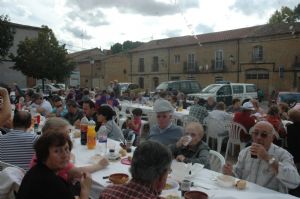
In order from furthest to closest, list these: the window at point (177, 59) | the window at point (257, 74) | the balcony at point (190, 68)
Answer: the window at point (177, 59)
the balcony at point (190, 68)
the window at point (257, 74)

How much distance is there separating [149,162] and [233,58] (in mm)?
→ 29771

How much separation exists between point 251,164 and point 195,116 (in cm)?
466

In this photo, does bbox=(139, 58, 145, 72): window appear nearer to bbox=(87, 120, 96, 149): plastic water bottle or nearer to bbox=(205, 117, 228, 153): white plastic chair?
bbox=(205, 117, 228, 153): white plastic chair

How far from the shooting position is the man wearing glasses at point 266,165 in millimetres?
2799

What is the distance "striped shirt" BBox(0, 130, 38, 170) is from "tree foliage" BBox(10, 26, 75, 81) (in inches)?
903

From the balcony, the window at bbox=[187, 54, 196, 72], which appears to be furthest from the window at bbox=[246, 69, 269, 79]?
the window at bbox=[187, 54, 196, 72]

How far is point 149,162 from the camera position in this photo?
178 cm

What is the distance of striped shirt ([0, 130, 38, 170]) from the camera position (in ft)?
10.3

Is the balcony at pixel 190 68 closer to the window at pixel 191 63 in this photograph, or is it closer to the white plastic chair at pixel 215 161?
the window at pixel 191 63

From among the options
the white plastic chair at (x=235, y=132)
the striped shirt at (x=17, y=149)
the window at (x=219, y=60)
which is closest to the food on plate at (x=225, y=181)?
the striped shirt at (x=17, y=149)

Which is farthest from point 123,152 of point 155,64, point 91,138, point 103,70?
point 103,70

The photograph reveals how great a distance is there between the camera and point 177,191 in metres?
2.58

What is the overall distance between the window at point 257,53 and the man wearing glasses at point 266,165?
1072 inches

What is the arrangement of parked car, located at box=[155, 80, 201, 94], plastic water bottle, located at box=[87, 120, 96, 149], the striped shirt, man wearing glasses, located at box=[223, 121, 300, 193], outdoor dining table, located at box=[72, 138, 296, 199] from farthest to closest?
parked car, located at box=[155, 80, 201, 94]
plastic water bottle, located at box=[87, 120, 96, 149]
the striped shirt
man wearing glasses, located at box=[223, 121, 300, 193]
outdoor dining table, located at box=[72, 138, 296, 199]
